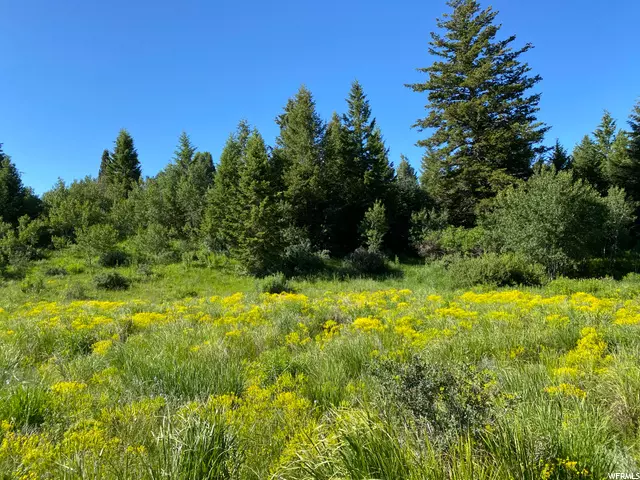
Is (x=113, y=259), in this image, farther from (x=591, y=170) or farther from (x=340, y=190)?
(x=591, y=170)

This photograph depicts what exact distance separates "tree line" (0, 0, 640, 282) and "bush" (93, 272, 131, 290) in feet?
12.5

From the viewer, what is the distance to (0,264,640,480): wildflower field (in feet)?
6.17

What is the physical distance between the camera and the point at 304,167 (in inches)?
1017

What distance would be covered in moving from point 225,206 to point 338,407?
22644 mm

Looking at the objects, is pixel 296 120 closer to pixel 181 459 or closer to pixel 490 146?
pixel 490 146

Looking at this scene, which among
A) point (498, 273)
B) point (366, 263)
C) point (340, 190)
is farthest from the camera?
point (340, 190)

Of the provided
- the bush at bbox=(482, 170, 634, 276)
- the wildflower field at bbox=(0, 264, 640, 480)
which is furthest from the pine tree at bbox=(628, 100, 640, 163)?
the wildflower field at bbox=(0, 264, 640, 480)

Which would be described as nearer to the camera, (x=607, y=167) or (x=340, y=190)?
(x=340, y=190)

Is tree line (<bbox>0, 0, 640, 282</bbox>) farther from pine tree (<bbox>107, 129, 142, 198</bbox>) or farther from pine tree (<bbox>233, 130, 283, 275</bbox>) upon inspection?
pine tree (<bbox>107, 129, 142, 198</bbox>)

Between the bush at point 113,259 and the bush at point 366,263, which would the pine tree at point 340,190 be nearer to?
the bush at point 366,263

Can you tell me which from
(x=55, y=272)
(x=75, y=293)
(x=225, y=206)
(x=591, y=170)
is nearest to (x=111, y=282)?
(x=75, y=293)

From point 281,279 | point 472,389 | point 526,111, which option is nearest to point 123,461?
point 472,389

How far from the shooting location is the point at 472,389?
7.35 ft

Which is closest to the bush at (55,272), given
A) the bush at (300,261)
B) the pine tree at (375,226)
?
the bush at (300,261)
